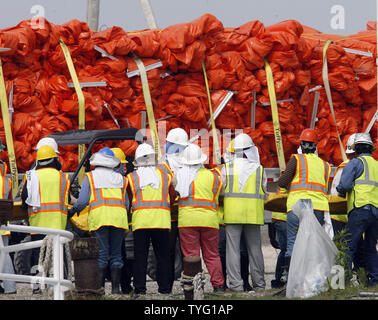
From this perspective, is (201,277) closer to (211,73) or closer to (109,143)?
(109,143)

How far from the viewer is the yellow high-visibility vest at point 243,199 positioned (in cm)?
1111

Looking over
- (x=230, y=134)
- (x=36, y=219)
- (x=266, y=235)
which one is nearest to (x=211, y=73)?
(x=230, y=134)

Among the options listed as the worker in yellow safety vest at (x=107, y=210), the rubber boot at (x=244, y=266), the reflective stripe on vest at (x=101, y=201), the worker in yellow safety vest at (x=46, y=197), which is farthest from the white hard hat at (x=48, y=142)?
the rubber boot at (x=244, y=266)

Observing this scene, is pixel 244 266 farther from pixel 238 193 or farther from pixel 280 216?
pixel 238 193

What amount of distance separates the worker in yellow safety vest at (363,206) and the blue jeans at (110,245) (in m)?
2.55

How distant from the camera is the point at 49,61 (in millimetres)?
13109

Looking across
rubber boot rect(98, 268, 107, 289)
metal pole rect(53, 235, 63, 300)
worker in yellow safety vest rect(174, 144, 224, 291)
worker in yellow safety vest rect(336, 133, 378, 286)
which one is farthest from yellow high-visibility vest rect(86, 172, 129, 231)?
metal pole rect(53, 235, 63, 300)

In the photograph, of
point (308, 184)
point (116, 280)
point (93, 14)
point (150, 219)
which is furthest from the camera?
point (93, 14)

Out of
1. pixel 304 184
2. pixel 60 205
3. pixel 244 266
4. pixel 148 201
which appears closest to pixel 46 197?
pixel 60 205

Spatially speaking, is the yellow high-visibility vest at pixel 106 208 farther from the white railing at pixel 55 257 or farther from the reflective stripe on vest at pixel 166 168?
the white railing at pixel 55 257

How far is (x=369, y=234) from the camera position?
11.1m

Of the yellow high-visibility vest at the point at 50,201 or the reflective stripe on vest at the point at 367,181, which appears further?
the reflective stripe on vest at the point at 367,181

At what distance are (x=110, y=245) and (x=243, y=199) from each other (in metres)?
1.65

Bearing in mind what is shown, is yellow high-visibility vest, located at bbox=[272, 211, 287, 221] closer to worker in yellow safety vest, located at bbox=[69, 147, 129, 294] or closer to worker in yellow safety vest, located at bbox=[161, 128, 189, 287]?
worker in yellow safety vest, located at bbox=[161, 128, 189, 287]
